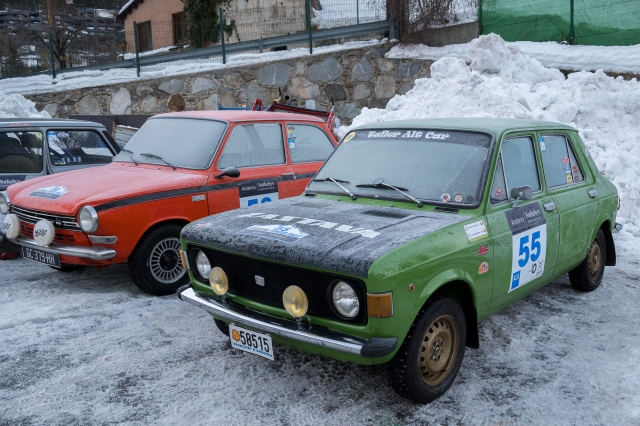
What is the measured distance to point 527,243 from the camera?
167 inches

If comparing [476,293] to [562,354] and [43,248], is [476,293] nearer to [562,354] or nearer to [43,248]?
[562,354]

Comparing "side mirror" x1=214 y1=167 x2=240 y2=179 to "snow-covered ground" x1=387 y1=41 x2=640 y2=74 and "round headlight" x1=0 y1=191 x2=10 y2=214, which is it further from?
"snow-covered ground" x1=387 y1=41 x2=640 y2=74

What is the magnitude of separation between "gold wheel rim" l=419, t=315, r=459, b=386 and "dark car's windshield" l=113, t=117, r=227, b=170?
3156 mm

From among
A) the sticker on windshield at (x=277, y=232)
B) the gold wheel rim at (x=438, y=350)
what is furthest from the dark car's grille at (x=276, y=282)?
the gold wheel rim at (x=438, y=350)

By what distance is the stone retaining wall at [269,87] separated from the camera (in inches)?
559

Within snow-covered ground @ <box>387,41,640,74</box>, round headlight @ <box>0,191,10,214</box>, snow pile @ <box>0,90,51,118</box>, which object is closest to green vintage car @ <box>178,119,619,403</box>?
round headlight @ <box>0,191,10,214</box>

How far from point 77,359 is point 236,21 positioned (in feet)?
51.1

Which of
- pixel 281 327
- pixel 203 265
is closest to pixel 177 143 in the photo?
pixel 203 265

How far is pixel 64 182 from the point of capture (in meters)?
5.84

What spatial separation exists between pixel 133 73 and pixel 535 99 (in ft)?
32.0

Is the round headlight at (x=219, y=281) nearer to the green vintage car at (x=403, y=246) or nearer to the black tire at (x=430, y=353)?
the green vintage car at (x=403, y=246)

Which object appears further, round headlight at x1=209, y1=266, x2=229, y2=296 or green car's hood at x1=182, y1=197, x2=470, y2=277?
round headlight at x1=209, y1=266, x2=229, y2=296

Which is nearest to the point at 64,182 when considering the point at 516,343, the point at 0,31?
the point at 516,343

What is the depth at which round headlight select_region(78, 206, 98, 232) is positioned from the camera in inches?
200
